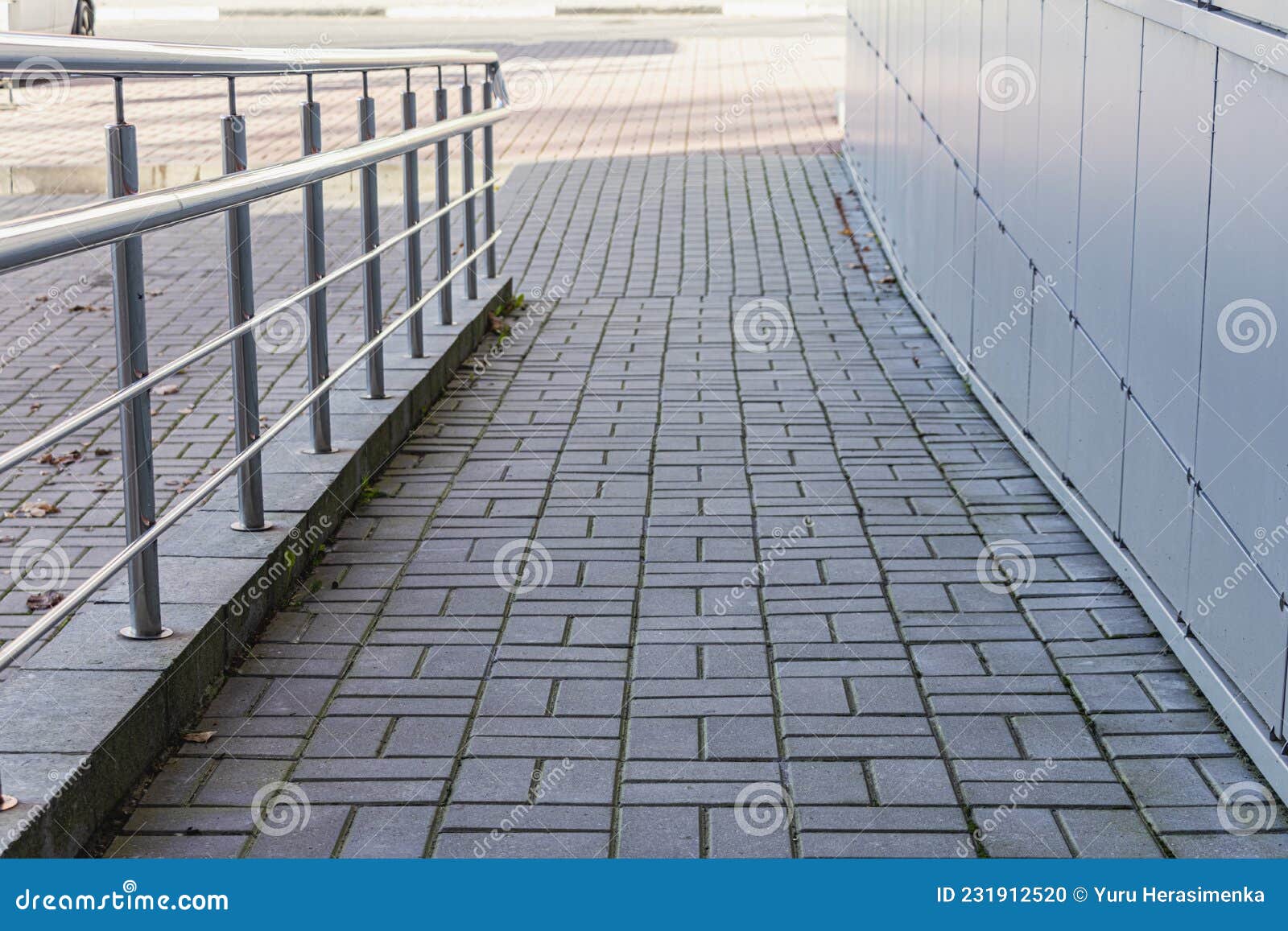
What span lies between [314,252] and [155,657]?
1.86 metres

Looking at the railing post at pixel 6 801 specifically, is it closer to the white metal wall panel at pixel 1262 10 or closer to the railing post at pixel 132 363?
the railing post at pixel 132 363

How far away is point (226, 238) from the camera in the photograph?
4301mm

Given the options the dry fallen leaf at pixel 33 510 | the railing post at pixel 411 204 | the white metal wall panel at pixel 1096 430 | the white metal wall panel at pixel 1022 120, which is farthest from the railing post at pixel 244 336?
the white metal wall panel at pixel 1022 120

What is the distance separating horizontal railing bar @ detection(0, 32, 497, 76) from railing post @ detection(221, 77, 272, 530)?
10cm

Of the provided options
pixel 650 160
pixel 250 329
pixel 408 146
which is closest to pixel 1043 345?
pixel 408 146

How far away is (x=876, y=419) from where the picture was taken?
6699 mm

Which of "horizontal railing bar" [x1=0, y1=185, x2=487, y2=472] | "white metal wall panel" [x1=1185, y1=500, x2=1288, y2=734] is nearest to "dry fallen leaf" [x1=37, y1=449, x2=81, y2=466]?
"horizontal railing bar" [x1=0, y1=185, x2=487, y2=472]

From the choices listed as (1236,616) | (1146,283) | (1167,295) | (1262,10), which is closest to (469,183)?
(1146,283)

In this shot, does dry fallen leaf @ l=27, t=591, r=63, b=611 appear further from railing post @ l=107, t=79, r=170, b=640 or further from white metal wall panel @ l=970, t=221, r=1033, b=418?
white metal wall panel @ l=970, t=221, r=1033, b=418

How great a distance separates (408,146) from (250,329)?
2078mm

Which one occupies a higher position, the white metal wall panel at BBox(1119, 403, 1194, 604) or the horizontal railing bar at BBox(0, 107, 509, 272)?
the horizontal railing bar at BBox(0, 107, 509, 272)

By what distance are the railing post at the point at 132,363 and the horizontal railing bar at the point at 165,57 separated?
91mm

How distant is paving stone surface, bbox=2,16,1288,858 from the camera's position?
3301 millimetres

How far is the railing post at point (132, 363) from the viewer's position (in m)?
3.47
